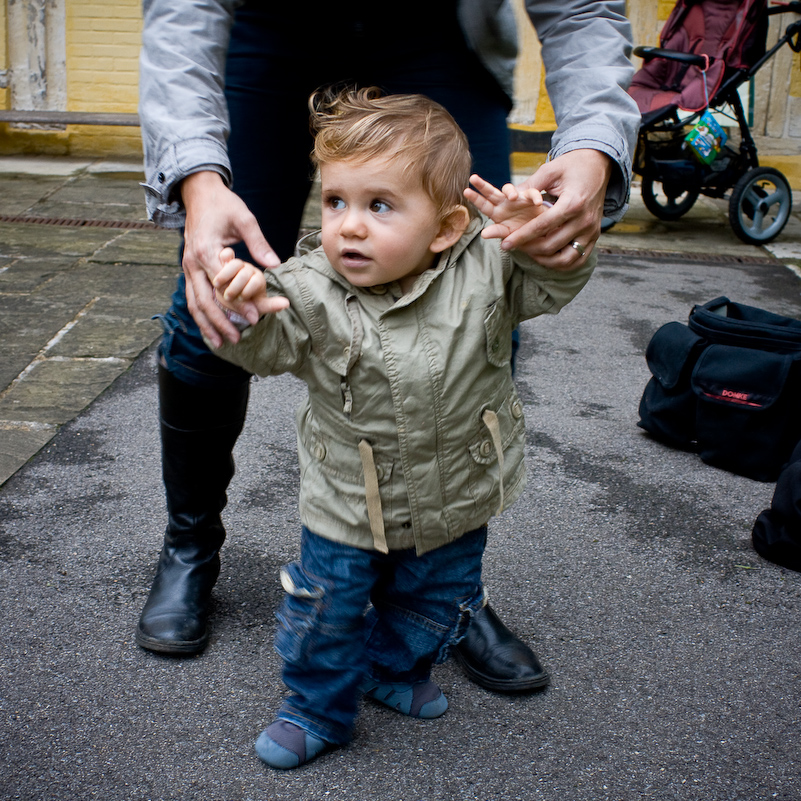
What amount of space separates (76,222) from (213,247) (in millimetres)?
4740

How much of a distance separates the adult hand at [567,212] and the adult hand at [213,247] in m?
0.34

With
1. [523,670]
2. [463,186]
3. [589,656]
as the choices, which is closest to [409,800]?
[523,670]

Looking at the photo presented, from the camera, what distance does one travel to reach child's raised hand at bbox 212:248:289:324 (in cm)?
114

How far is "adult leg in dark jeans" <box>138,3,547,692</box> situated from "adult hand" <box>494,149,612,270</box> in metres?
0.32

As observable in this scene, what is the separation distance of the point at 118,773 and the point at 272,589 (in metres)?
0.60

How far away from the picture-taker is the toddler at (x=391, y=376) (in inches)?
52.6

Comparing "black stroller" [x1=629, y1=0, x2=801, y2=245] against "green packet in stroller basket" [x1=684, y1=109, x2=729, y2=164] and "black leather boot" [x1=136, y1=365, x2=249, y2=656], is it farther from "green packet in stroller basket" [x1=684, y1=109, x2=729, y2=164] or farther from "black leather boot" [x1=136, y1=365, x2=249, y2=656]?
"black leather boot" [x1=136, y1=365, x2=249, y2=656]

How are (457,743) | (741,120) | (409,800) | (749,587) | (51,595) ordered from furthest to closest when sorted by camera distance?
(741,120), (749,587), (51,595), (457,743), (409,800)

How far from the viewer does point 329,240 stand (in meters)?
1.34

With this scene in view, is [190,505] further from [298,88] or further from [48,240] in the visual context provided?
[48,240]

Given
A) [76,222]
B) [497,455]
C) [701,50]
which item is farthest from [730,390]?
[76,222]

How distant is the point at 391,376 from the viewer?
1368mm

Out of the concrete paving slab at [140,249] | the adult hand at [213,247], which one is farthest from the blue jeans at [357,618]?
the concrete paving slab at [140,249]

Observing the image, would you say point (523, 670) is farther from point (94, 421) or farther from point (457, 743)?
point (94, 421)
